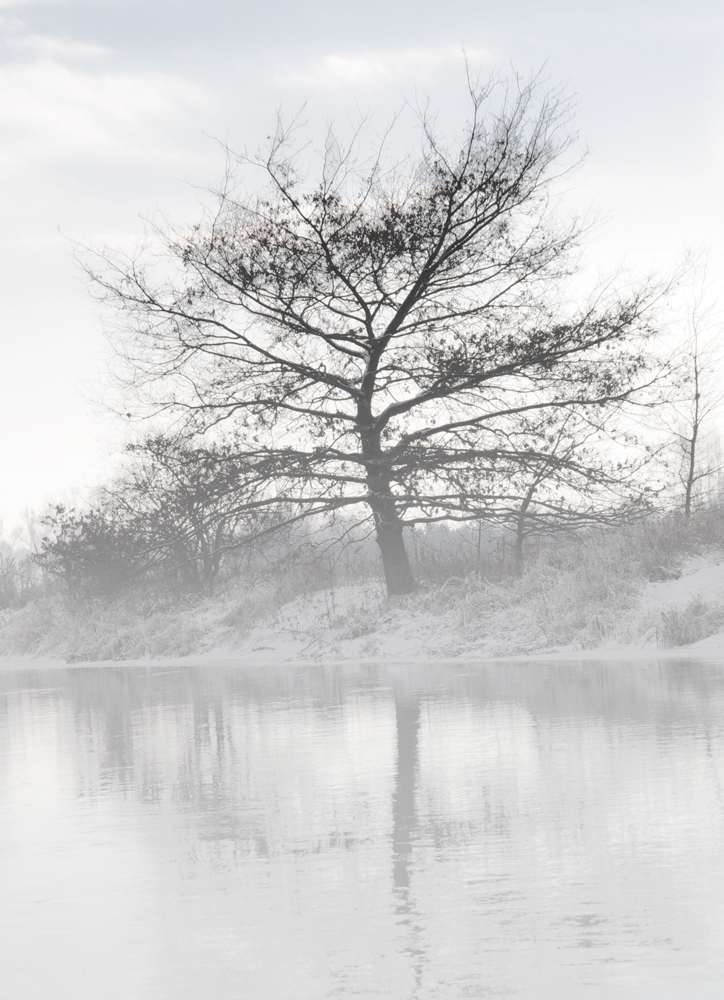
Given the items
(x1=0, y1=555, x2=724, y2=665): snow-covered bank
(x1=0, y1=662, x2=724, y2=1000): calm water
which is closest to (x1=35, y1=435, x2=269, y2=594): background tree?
(x1=0, y1=555, x2=724, y2=665): snow-covered bank

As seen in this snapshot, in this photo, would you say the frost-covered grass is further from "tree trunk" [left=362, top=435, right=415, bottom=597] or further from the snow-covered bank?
"tree trunk" [left=362, top=435, right=415, bottom=597]

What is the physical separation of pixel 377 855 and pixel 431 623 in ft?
43.5

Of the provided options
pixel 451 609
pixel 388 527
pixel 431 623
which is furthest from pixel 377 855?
pixel 388 527

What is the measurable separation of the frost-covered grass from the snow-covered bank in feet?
0.09

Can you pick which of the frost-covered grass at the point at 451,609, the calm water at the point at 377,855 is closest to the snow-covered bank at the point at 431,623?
the frost-covered grass at the point at 451,609

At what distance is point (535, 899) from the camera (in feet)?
13.4

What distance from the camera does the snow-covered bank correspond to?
14875 mm

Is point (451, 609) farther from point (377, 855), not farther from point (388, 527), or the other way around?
point (377, 855)

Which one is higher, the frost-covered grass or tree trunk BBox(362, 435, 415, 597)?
tree trunk BBox(362, 435, 415, 597)

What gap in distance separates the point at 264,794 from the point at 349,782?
52cm

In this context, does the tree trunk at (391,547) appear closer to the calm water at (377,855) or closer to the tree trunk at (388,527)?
the tree trunk at (388,527)

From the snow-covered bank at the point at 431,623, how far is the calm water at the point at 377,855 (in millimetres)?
5156

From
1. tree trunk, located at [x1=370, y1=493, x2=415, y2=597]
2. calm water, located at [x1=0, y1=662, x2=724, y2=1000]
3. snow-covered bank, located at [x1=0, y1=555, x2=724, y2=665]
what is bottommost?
calm water, located at [x1=0, y1=662, x2=724, y2=1000]

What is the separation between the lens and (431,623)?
18.0 meters
